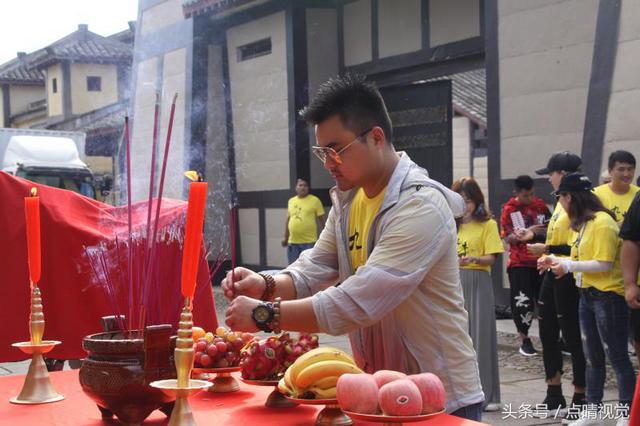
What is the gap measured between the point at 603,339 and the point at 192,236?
4257 millimetres

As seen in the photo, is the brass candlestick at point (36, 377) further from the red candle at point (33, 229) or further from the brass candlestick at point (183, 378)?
the brass candlestick at point (183, 378)

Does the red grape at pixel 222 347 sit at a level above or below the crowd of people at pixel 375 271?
below

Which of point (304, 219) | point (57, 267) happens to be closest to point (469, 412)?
point (57, 267)

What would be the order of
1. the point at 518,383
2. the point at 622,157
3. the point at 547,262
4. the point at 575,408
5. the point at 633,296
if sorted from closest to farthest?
1. the point at 633,296
2. the point at 547,262
3. the point at 575,408
4. the point at 622,157
5. the point at 518,383

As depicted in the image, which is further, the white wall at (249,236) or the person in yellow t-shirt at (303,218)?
the white wall at (249,236)

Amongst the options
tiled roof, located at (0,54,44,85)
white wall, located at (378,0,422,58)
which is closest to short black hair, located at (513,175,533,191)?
white wall, located at (378,0,422,58)

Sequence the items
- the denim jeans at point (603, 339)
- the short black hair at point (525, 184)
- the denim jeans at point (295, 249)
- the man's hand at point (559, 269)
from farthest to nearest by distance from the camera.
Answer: the denim jeans at point (295, 249)
the short black hair at point (525, 184)
the man's hand at point (559, 269)
the denim jeans at point (603, 339)

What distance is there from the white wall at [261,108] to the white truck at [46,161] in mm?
3191

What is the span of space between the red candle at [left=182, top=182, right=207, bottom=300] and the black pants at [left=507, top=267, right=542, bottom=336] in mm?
6861

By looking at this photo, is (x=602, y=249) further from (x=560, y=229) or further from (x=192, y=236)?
(x=192, y=236)

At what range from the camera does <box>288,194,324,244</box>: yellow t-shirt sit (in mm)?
13750

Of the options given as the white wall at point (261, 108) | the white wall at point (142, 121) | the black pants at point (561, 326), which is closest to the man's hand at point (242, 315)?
the black pants at point (561, 326)

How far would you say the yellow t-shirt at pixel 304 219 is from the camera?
13.8 metres

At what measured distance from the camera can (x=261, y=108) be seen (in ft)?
52.2
